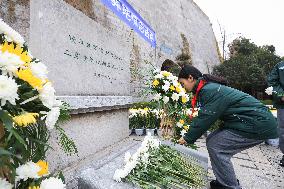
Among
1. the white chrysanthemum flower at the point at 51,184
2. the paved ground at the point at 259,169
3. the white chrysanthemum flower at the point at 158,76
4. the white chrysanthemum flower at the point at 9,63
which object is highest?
the white chrysanthemum flower at the point at 158,76

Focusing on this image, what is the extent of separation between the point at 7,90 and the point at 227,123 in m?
2.45

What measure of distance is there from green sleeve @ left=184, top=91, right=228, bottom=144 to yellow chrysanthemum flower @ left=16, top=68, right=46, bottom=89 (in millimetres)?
1975

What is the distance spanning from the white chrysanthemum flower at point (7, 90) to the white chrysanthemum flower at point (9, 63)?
57mm

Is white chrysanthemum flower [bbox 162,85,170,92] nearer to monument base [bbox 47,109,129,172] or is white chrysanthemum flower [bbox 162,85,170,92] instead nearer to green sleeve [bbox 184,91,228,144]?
monument base [bbox 47,109,129,172]

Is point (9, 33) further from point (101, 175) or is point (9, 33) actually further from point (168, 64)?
point (168, 64)

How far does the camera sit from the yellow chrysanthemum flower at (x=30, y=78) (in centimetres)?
122

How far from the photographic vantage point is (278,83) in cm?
479

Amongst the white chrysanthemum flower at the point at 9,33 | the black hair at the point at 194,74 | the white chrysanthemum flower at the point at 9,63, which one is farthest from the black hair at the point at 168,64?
the white chrysanthemum flower at the point at 9,63

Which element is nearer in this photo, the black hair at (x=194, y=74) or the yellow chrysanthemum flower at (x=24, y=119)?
the yellow chrysanthemum flower at (x=24, y=119)

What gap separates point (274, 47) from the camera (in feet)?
99.5

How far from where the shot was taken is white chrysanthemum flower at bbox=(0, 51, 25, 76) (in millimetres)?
1152

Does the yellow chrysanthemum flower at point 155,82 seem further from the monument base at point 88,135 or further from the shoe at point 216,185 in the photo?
the shoe at point 216,185

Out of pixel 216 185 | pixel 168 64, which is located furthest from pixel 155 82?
pixel 168 64

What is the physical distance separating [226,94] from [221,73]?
68.8ft
